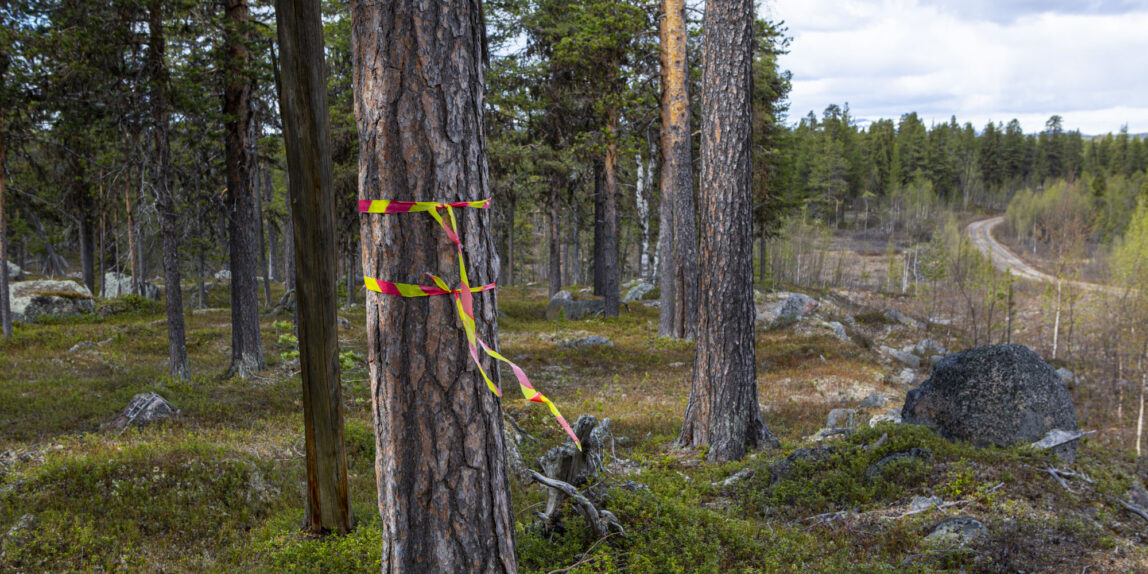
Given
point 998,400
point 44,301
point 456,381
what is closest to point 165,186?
point 456,381

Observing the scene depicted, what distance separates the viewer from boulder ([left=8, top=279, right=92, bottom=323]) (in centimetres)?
1878

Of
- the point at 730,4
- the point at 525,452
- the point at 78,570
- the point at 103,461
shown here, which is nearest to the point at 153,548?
the point at 78,570

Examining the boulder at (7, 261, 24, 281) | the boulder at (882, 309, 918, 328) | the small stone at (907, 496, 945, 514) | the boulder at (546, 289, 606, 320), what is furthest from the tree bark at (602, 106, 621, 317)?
the boulder at (7, 261, 24, 281)

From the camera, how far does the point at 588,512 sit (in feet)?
11.9

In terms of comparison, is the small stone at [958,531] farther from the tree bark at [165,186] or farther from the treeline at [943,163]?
A: the treeline at [943,163]

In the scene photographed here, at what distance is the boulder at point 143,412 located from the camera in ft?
26.8

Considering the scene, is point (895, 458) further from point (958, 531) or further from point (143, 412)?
point (143, 412)

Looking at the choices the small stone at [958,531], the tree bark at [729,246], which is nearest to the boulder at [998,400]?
the tree bark at [729,246]

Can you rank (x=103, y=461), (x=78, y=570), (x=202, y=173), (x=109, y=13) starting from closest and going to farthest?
1. (x=78, y=570)
2. (x=103, y=461)
3. (x=109, y=13)
4. (x=202, y=173)

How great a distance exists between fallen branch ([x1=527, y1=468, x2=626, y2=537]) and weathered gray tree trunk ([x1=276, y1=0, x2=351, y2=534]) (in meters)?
1.28

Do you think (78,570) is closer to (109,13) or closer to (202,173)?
(202,173)

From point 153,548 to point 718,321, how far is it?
18.2 ft

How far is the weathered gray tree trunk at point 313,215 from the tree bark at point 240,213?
905 cm

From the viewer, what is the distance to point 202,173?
37.2 ft
